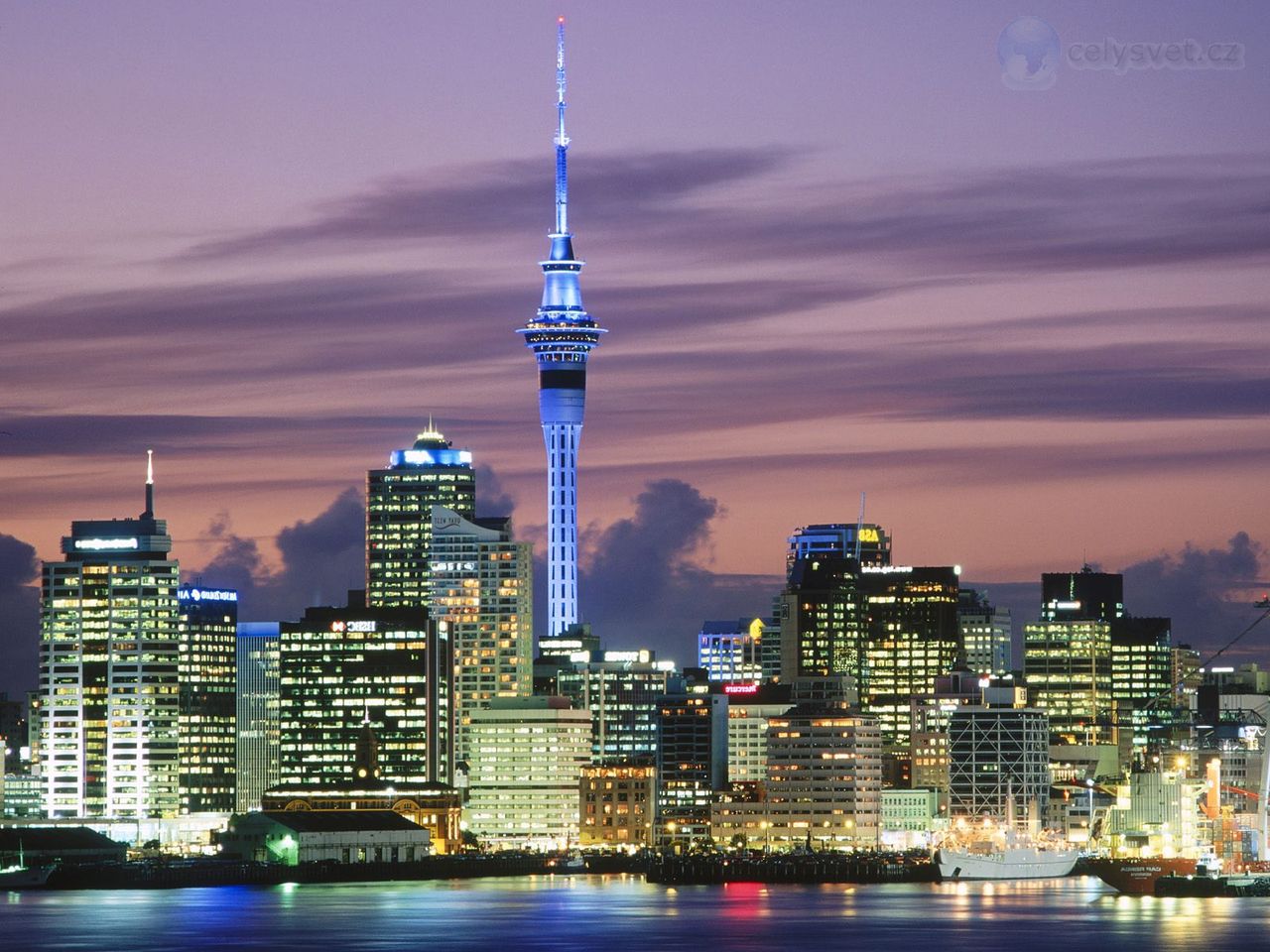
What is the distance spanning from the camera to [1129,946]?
655 feet

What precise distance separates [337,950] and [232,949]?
6.89 m

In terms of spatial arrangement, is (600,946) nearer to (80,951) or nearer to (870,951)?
(870,951)

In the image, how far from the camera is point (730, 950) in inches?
7790

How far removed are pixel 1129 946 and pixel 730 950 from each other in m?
26.1

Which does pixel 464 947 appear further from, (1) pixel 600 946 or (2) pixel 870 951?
(2) pixel 870 951

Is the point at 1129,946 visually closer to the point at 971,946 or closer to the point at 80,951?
the point at 971,946

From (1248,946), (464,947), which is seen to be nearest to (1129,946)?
(1248,946)

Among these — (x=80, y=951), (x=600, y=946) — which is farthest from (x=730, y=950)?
(x=80, y=951)

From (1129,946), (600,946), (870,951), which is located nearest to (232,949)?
(600,946)

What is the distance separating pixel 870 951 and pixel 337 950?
114ft

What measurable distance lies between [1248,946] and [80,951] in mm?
75340

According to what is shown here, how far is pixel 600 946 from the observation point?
654 ft

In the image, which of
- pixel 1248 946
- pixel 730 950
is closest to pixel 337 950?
pixel 730 950

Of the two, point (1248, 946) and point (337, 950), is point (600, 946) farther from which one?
Answer: point (1248, 946)
